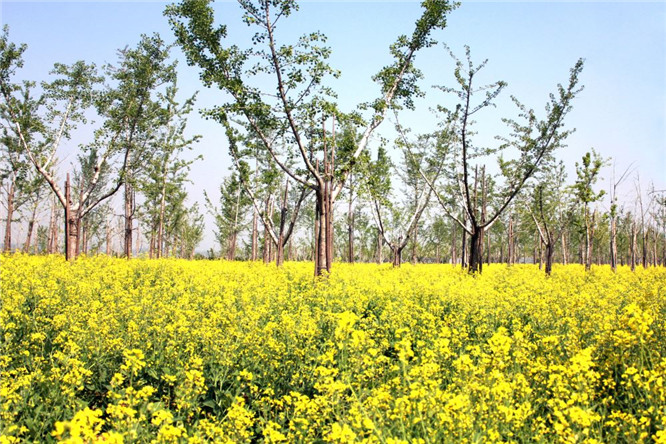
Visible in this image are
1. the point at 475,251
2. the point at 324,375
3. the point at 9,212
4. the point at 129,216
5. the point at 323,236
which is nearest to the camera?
the point at 324,375

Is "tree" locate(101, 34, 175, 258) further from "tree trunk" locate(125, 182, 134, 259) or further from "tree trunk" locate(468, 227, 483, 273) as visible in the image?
"tree trunk" locate(468, 227, 483, 273)

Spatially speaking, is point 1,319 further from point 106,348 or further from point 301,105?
point 301,105

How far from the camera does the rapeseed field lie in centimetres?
335

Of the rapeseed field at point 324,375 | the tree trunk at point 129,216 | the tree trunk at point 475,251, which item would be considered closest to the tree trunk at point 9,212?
the tree trunk at point 129,216

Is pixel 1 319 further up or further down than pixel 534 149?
further down

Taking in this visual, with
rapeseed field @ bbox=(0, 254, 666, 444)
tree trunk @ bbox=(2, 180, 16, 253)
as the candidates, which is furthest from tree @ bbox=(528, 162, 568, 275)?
tree trunk @ bbox=(2, 180, 16, 253)

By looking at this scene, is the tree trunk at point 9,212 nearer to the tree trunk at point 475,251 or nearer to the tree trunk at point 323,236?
the tree trunk at point 323,236

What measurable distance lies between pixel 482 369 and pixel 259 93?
13191 millimetres

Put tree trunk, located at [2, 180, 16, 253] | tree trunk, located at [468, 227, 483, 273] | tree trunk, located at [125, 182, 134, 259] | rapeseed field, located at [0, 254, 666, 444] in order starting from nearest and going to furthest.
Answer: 1. rapeseed field, located at [0, 254, 666, 444]
2. tree trunk, located at [468, 227, 483, 273]
3. tree trunk, located at [125, 182, 134, 259]
4. tree trunk, located at [2, 180, 16, 253]

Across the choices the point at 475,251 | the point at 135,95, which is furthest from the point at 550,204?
the point at 135,95

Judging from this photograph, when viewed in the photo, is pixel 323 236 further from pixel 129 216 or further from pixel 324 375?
pixel 129 216

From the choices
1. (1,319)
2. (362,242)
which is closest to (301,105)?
(1,319)

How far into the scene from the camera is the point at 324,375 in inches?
140

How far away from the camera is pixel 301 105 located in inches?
595
